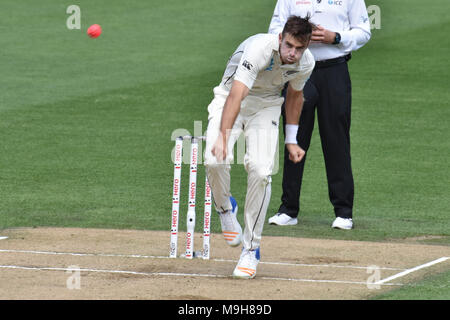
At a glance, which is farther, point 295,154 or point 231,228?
point 231,228

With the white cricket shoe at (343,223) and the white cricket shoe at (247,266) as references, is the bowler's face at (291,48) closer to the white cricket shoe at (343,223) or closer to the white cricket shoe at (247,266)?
the white cricket shoe at (247,266)

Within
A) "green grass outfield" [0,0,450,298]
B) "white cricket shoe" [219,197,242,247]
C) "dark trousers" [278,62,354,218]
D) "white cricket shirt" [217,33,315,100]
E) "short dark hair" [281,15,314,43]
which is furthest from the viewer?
"green grass outfield" [0,0,450,298]

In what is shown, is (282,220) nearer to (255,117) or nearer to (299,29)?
(255,117)

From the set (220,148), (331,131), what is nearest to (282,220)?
(331,131)

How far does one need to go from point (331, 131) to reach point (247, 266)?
2927 mm

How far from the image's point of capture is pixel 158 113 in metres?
16.7

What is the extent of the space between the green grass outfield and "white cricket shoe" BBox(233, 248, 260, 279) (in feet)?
4.76

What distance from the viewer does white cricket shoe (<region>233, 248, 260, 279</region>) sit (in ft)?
25.1

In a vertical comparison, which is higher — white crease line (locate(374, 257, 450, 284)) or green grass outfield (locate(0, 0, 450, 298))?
green grass outfield (locate(0, 0, 450, 298))

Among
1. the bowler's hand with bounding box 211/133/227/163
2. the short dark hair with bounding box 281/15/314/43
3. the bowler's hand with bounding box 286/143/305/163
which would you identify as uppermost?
the short dark hair with bounding box 281/15/314/43

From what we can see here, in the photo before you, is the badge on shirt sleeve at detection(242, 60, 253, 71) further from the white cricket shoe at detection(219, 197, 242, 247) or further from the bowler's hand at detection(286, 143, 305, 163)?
the white cricket shoe at detection(219, 197, 242, 247)

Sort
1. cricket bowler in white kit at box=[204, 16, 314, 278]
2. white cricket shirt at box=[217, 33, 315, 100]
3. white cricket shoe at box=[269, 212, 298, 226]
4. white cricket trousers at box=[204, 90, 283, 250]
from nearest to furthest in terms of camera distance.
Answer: cricket bowler in white kit at box=[204, 16, 314, 278] → white cricket shirt at box=[217, 33, 315, 100] → white cricket trousers at box=[204, 90, 283, 250] → white cricket shoe at box=[269, 212, 298, 226]

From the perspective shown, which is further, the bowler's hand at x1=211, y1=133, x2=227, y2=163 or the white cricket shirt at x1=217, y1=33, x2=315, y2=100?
the white cricket shirt at x1=217, y1=33, x2=315, y2=100

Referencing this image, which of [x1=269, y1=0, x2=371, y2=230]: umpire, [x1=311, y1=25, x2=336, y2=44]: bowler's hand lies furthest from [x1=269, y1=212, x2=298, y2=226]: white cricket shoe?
[x1=311, y1=25, x2=336, y2=44]: bowler's hand
